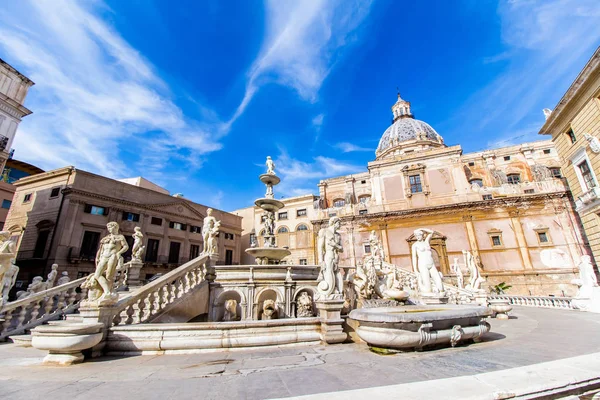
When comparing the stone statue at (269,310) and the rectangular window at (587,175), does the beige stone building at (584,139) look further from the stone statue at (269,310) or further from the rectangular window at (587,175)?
the stone statue at (269,310)

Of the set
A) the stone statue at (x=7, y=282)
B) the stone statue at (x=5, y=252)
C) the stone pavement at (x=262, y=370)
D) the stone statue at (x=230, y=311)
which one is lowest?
the stone pavement at (x=262, y=370)

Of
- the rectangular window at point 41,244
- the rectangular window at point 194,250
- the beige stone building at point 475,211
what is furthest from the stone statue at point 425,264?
the rectangular window at point 41,244

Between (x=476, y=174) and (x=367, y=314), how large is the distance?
103 ft

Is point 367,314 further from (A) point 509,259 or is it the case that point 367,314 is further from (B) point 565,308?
(A) point 509,259

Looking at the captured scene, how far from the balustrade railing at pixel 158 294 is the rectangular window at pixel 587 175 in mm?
22233

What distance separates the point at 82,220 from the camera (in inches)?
911

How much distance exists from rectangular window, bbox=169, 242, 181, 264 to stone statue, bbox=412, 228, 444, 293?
26.6m

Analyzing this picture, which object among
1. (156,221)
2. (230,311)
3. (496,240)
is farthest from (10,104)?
(496,240)

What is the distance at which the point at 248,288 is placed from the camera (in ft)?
30.9

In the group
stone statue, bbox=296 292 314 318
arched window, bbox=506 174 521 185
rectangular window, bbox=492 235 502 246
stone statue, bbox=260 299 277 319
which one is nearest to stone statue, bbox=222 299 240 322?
stone statue, bbox=260 299 277 319

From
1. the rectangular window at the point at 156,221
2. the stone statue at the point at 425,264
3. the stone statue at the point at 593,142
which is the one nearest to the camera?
the stone statue at the point at 425,264

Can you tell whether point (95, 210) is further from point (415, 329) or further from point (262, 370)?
point (415, 329)

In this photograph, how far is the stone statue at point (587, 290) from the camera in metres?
10.7

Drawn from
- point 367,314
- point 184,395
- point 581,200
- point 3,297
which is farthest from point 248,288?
point 581,200
